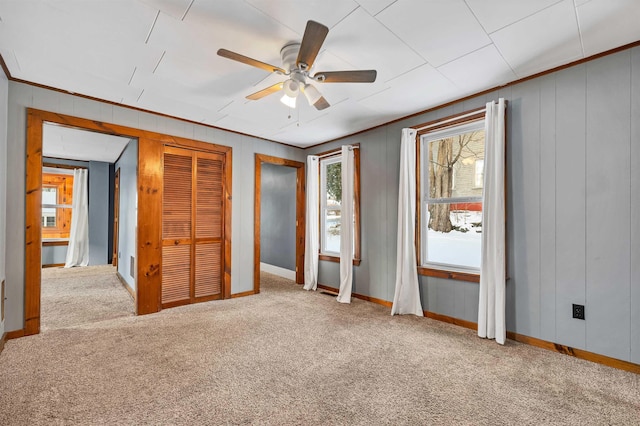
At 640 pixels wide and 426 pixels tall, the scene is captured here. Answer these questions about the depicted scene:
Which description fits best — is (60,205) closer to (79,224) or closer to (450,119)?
(79,224)

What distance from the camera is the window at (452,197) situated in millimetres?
3291

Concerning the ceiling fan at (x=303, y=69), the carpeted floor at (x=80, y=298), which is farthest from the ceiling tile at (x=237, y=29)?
the carpeted floor at (x=80, y=298)

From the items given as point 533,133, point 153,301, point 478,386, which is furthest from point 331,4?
point 153,301

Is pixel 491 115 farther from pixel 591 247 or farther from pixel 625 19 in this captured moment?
pixel 591 247

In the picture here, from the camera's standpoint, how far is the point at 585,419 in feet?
5.69

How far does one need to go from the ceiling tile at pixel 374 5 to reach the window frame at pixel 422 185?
1802mm

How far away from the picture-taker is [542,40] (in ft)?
7.25

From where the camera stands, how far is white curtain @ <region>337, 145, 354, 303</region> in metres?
4.32

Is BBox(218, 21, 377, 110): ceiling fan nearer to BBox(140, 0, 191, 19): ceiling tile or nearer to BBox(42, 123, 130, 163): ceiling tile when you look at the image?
BBox(140, 0, 191, 19): ceiling tile

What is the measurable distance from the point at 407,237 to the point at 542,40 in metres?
2.22

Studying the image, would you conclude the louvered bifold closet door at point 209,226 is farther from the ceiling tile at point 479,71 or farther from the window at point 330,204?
the ceiling tile at point 479,71

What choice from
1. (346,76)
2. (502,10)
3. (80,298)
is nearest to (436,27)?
(502,10)

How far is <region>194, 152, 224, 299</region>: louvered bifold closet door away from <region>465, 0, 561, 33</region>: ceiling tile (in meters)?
3.57

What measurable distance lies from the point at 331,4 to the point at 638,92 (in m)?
2.46
